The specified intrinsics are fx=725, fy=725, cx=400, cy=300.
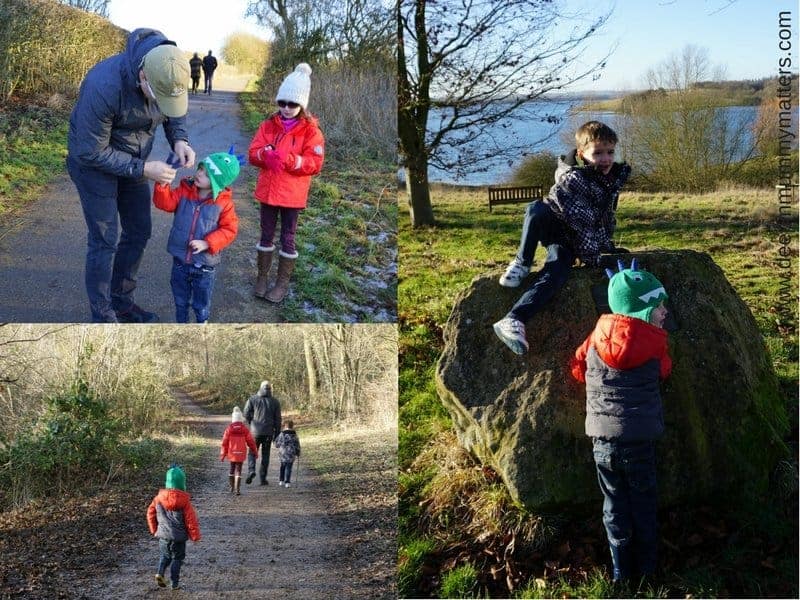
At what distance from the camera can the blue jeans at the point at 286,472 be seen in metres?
4.24

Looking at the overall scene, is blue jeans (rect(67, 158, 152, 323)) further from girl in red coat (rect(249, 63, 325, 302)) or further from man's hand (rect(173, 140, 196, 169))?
girl in red coat (rect(249, 63, 325, 302))

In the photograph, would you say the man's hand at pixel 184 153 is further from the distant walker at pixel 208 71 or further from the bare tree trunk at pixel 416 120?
the bare tree trunk at pixel 416 120

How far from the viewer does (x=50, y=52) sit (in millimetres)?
4051

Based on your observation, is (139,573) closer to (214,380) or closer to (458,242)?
(214,380)

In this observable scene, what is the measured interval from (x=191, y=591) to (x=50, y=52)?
304 centimetres

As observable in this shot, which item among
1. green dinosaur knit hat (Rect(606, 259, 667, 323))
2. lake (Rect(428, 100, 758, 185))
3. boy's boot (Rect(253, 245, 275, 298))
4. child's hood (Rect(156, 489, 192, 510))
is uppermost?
lake (Rect(428, 100, 758, 185))

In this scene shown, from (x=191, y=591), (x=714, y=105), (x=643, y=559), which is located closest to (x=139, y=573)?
(x=191, y=591)

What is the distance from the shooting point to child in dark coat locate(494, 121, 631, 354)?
3.32 metres

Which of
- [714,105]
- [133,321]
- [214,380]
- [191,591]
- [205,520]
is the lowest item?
[191,591]

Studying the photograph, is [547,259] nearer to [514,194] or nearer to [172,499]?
[514,194]

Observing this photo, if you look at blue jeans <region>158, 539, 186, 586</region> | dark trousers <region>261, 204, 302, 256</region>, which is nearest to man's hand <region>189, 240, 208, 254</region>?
dark trousers <region>261, 204, 302, 256</region>

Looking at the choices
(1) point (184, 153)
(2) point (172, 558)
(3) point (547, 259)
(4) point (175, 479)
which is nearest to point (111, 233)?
(1) point (184, 153)

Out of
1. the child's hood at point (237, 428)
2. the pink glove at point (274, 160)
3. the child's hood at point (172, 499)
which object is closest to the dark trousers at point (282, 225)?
the pink glove at point (274, 160)

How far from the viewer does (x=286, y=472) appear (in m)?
4.27
